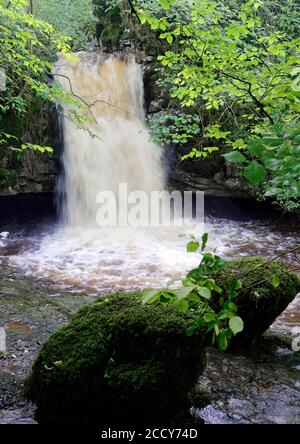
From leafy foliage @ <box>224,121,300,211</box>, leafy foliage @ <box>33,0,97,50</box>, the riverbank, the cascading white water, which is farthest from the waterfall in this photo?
leafy foliage @ <box>224,121,300,211</box>

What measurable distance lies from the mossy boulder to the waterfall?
8.32 m

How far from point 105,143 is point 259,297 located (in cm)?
808

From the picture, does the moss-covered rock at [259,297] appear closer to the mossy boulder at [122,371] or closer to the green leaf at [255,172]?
the mossy boulder at [122,371]

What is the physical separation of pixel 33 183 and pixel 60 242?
6.59ft

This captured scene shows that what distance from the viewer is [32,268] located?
7.26m

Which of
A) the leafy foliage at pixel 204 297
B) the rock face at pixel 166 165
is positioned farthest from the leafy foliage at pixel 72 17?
the leafy foliage at pixel 204 297

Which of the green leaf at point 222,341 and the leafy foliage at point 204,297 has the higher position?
the leafy foliage at point 204,297

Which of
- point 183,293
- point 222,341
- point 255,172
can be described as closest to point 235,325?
point 222,341

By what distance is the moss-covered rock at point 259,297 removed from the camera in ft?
11.8

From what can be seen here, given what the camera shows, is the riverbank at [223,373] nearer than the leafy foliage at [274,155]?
No

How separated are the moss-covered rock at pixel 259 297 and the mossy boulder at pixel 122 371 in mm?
1133

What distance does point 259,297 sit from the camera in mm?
3604

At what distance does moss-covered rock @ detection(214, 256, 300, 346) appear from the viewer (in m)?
3.58
